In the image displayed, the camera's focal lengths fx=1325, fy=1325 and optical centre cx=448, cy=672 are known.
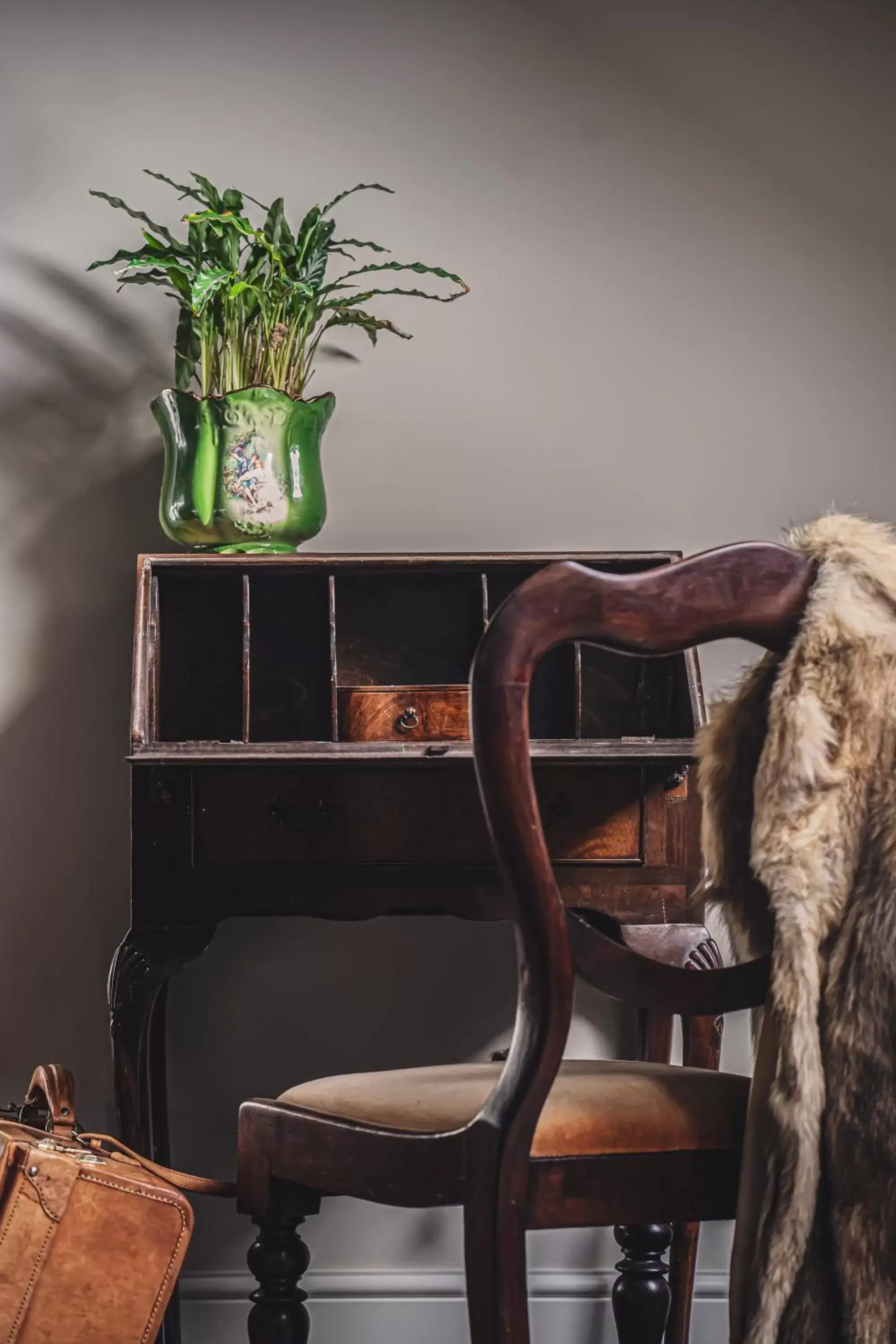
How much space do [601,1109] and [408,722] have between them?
2.81ft

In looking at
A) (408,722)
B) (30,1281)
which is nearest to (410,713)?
(408,722)

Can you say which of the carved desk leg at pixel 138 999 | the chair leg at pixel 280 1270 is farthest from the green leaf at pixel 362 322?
the chair leg at pixel 280 1270

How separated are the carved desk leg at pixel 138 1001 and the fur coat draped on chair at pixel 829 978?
2.96 feet

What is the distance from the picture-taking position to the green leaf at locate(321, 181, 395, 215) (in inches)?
88.9

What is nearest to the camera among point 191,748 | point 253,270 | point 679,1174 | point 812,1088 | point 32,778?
point 812,1088

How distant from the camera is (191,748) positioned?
170 centimetres

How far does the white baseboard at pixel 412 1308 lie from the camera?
2.18 metres

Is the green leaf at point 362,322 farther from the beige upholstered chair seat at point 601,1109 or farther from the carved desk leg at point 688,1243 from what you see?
the beige upholstered chair seat at point 601,1109

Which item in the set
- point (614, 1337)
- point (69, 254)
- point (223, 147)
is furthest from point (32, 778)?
point (614, 1337)

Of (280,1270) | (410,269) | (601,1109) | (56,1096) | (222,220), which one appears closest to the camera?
(601,1109)

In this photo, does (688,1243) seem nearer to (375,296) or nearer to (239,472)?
(239,472)

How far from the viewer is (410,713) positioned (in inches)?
73.9

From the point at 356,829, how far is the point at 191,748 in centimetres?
24

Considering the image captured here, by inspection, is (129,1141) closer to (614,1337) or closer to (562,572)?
(614,1337)
